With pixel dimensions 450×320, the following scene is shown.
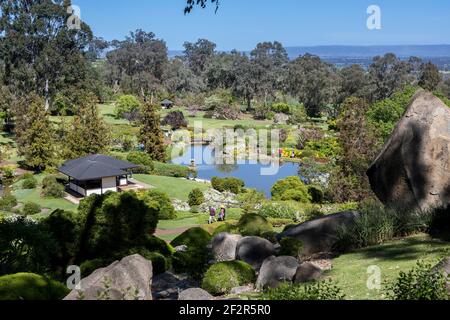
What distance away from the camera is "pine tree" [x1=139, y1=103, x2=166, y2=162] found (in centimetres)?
4141

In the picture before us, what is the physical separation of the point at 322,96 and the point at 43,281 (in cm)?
6971

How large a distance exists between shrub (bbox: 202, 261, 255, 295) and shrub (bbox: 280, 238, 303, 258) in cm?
156

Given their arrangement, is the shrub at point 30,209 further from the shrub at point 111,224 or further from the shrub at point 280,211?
the shrub at point 111,224

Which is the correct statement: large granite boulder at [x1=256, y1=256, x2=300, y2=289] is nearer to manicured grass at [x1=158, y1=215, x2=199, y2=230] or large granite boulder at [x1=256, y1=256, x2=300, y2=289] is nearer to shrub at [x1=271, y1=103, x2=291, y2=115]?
manicured grass at [x1=158, y1=215, x2=199, y2=230]

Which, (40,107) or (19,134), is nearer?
(40,107)

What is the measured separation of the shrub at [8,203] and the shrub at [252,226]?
50.3 feet

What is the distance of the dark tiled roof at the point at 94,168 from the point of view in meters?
29.9

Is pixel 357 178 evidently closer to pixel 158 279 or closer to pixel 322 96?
pixel 158 279

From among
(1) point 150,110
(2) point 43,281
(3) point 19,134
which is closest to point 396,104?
(1) point 150,110

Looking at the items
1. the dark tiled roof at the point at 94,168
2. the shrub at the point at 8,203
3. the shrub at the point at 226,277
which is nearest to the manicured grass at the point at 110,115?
the dark tiled roof at the point at 94,168

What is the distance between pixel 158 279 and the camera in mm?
12055

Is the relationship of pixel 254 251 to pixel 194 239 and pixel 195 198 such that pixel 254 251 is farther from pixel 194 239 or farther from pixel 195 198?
pixel 195 198

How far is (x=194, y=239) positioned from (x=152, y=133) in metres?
27.1

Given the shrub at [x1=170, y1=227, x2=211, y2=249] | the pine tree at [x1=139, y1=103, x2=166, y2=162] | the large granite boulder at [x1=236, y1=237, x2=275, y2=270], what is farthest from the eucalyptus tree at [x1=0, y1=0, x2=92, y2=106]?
the large granite boulder at [x1=236, y1=237, x2=275, y2=270]
